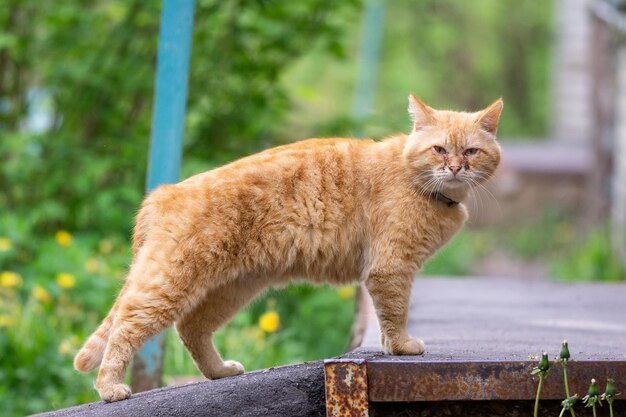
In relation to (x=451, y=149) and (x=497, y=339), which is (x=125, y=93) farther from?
(x=497, y=339)

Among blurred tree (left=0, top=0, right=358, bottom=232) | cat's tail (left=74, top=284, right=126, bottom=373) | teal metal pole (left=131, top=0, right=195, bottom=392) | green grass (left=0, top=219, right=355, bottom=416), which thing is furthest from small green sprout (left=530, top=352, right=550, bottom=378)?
blurred tree (left=0, top=0, right=358, bottom=232)

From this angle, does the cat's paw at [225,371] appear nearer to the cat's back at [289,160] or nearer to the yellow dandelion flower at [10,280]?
the cat's back at [289,160]

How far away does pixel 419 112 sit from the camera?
13.9 ft

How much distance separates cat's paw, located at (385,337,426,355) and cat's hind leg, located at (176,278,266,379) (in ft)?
2.00

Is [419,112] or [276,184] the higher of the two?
[419,112]

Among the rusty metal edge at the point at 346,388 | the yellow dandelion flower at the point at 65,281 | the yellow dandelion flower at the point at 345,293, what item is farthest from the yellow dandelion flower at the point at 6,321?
the rusty metal edge at the point at 346,388

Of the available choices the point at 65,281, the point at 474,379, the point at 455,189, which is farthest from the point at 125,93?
the point at 474,379

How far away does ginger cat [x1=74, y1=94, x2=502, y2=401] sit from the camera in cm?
378

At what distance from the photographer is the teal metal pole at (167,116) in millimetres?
4875

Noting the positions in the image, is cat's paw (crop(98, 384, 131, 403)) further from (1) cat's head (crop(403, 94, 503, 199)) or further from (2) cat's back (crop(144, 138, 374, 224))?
(1) cat's head (crop(403, 94, 503, 199))

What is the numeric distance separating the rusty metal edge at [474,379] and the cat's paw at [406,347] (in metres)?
0.46

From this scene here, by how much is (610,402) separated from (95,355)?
1942 mm

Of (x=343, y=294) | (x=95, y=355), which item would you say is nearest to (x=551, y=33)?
(x=343, y=294)

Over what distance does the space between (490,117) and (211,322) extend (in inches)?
56.7
